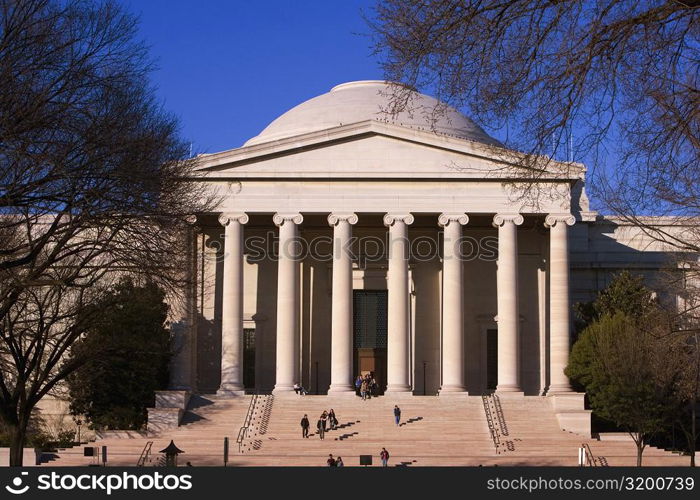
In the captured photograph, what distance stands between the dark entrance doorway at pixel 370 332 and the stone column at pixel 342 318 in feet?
15.5

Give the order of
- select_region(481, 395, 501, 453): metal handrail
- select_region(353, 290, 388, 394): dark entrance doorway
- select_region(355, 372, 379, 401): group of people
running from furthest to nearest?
select_region(353, 290, 388, 394): dark entrance doorway → select_region(355, 372, 379, 401): group of people → select_region(481, 395, 501, 453): metal handrail

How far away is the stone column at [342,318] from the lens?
62.6 metres

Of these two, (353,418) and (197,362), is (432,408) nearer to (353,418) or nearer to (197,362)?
(353,418)

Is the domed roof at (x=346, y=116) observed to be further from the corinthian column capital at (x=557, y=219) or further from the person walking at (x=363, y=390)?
the person walking at (x=363, y=390)

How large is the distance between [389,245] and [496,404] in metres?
9.84

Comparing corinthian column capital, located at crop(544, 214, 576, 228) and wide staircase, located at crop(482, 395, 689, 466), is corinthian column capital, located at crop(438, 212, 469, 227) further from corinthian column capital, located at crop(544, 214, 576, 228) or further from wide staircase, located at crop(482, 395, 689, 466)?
wide staircase, located at crop(482, 395, 689, 466)

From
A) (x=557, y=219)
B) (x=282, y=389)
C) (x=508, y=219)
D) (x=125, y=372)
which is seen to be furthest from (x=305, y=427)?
(x=557, y=219)

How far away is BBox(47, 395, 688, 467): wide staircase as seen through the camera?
50812mm

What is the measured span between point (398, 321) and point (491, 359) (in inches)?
324

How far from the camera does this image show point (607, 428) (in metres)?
62.7

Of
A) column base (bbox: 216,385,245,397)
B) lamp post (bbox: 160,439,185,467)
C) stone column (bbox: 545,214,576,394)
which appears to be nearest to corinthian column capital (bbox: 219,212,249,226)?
column base (bbox: 216,385,245,397)

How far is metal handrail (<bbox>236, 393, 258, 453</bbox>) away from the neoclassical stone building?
268 centimetres

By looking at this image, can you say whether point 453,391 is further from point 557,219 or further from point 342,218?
point 342,218
